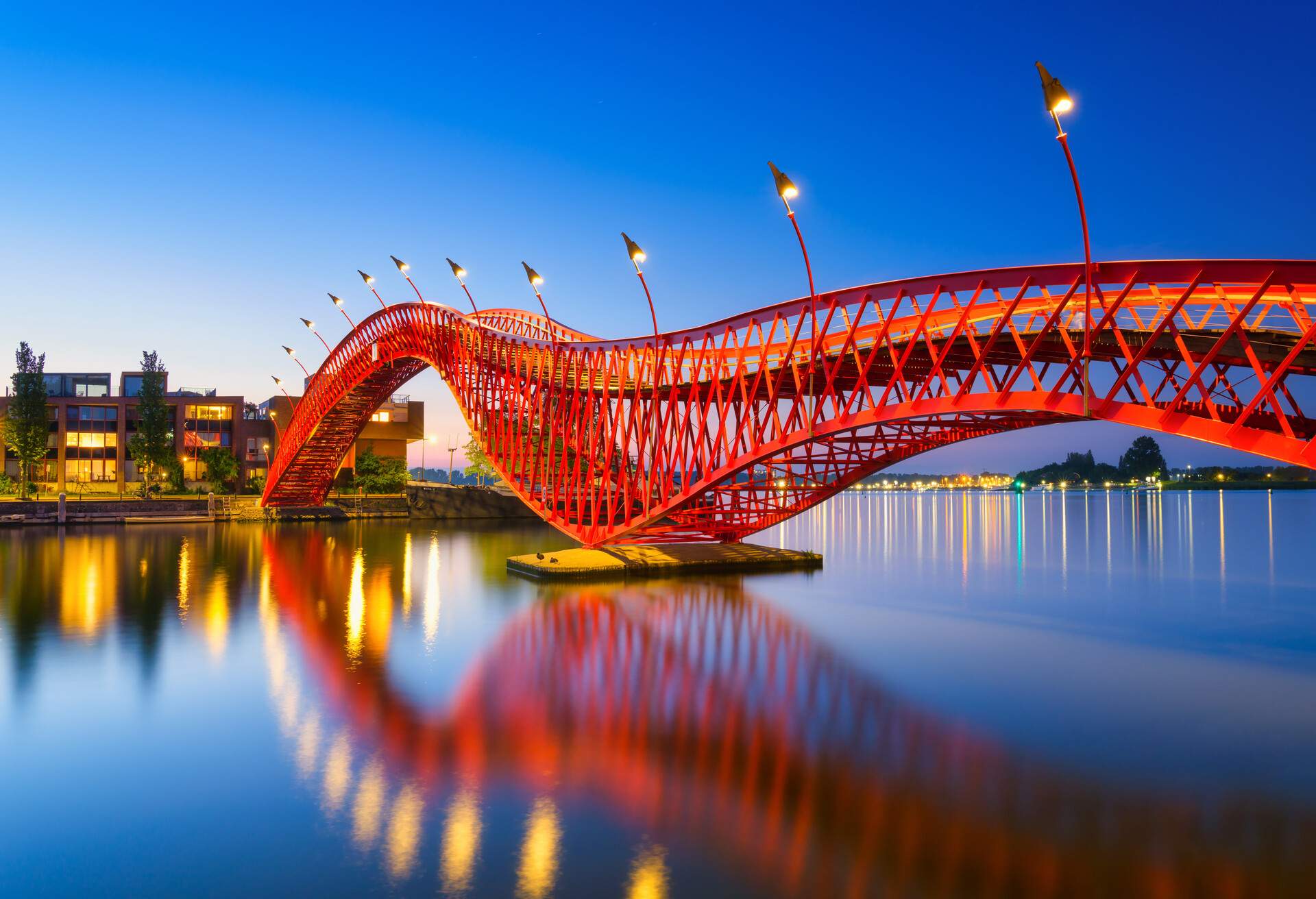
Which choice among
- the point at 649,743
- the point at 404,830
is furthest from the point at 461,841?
the point at 649,743

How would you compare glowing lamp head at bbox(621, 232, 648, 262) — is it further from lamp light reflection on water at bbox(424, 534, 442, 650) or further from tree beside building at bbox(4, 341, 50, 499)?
tree beside building at bbox(4, 341, 50, 499)

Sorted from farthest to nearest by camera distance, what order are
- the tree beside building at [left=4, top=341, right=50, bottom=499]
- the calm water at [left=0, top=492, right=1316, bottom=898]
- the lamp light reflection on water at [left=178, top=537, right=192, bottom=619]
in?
the tree beside building at [left=4, top=341, right=50, bottom=499] → the lamp light reflection on water at [left=178, top=537, right=192, bottom=619] → the calm water at [left=0, top=492, right=1316, bottom=898]

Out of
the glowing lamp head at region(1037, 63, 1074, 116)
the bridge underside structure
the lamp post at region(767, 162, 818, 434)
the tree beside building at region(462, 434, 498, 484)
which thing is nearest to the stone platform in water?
the bridge underside structure

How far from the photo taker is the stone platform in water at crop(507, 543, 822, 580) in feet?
110

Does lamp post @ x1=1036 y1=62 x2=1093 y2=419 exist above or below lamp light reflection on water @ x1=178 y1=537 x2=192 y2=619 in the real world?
above

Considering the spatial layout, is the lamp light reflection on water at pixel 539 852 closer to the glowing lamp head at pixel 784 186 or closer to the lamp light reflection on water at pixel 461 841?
the lamp light reflection on water at pixel 461 841

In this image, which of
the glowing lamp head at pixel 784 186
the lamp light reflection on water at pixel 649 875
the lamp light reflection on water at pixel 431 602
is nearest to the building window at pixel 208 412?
the lamp light reflection on water at pixel 431 602

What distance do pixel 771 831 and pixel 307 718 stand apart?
870 cm

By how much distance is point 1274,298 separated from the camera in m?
16.5

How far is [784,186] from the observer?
838 inches

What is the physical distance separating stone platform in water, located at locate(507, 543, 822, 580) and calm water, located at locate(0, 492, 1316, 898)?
3.73 metres

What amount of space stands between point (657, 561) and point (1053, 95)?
24251 mm

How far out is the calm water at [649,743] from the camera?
939 cm

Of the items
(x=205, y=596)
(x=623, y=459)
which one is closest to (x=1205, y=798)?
(x=623, y=459)
